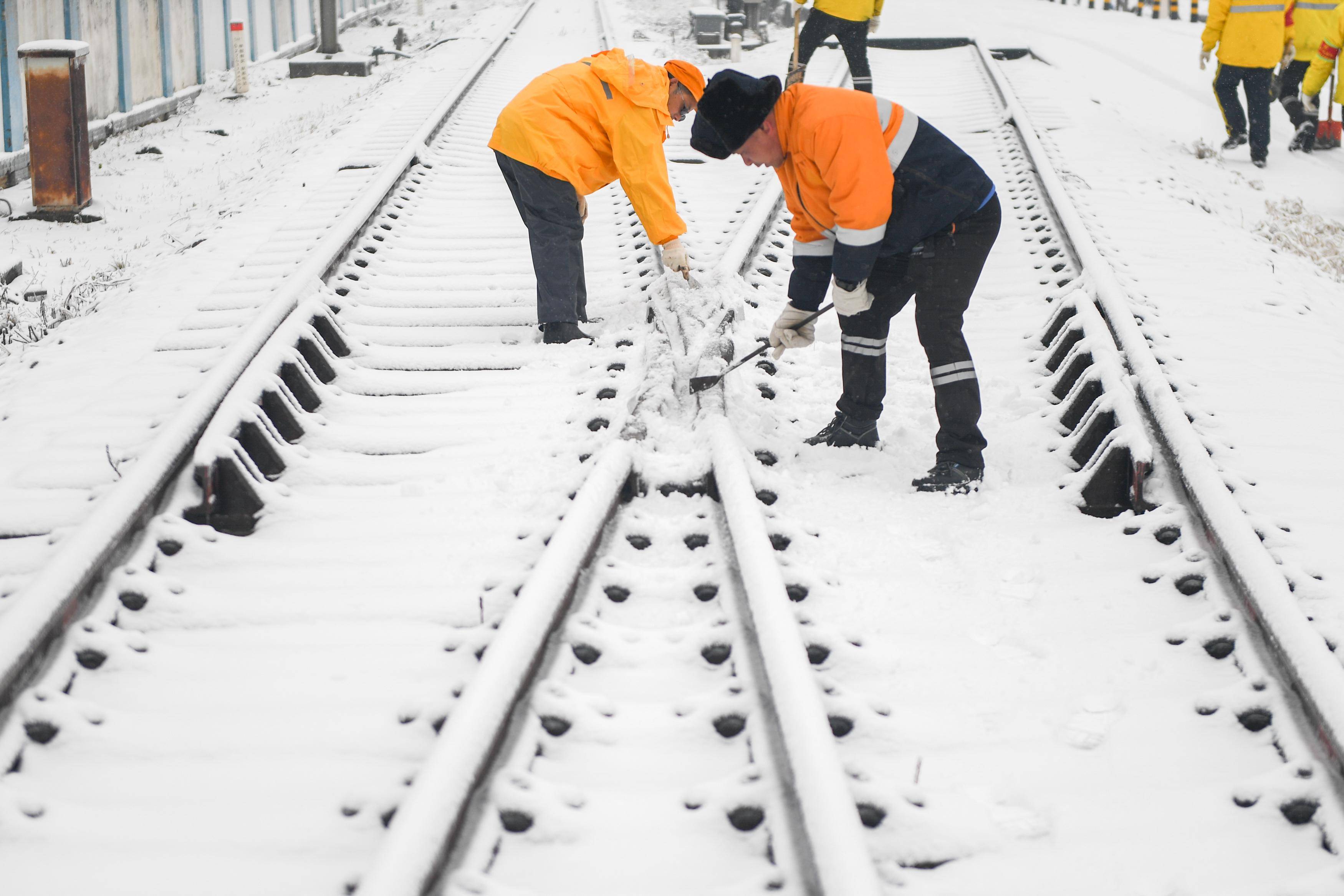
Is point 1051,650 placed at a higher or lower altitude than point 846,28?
lower

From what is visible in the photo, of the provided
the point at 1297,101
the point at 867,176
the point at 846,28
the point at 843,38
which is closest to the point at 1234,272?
the point at 867,176

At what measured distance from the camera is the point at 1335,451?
158 inches

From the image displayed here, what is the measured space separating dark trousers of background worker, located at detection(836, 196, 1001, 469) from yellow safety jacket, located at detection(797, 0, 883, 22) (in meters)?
5.98

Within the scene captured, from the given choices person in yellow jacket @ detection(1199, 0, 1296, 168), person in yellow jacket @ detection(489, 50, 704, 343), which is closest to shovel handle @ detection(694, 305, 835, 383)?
person in yellow jacket @ detection(489, 50, 704, 343)

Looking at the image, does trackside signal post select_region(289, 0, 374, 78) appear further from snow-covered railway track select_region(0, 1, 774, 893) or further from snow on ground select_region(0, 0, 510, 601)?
snow-covered railway track select_region(0, 1, 774, 893)

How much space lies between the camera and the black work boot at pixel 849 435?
14.0ft

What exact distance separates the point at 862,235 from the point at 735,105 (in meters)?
0.58

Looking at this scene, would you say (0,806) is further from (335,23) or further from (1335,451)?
(335,23)

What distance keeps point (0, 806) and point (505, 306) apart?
362 centimetres

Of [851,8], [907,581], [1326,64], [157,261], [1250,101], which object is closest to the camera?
[907,581]

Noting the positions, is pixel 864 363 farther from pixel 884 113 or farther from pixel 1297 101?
pixel 1297 101

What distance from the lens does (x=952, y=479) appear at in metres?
3.94

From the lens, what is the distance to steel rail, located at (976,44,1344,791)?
2.42 metres

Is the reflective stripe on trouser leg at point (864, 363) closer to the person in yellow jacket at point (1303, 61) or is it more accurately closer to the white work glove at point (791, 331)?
the white work glove at point (791, 331)
